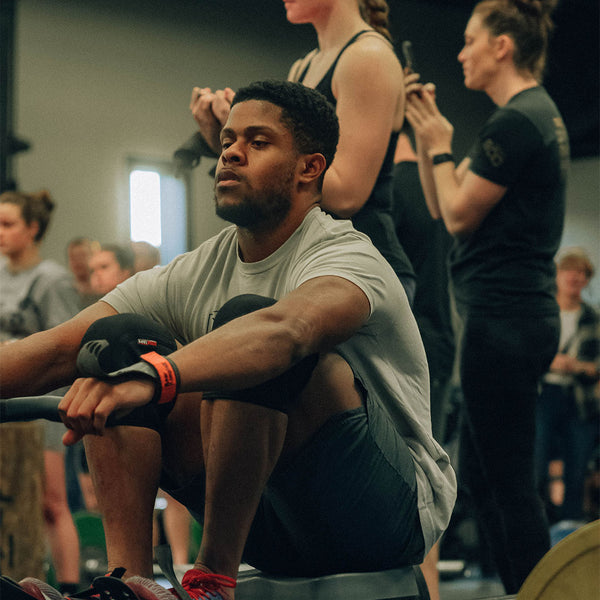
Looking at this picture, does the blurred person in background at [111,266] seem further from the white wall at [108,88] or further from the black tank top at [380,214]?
the black tank top at [380,214]

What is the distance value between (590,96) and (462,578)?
5.03ft

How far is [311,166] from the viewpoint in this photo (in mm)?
1229

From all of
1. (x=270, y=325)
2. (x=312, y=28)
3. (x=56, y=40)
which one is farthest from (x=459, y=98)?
(x=56, y=40)

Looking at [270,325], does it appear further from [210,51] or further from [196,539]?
[196,539]

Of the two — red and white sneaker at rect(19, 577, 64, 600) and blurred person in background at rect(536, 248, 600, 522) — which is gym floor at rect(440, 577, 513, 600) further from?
red and white sneaker at rect(19, 577, 64, 600)

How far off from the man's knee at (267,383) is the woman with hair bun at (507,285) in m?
0.72

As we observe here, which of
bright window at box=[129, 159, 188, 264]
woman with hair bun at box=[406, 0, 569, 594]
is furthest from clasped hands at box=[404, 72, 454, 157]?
bright window at box=[129, 159, 188, 264]

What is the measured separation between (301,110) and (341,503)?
545 millimetres

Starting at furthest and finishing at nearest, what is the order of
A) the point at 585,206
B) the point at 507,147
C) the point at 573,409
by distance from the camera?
the point at 573,409 < the point at 585,206 < the point at 507,147

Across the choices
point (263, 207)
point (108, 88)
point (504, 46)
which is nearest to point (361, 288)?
point (263, 207)

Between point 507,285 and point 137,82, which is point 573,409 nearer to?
point 507,285

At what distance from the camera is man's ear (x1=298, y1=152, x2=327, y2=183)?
1.22 metres

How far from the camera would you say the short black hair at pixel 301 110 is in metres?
1.20

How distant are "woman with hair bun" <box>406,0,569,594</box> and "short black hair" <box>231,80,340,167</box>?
432 mm
